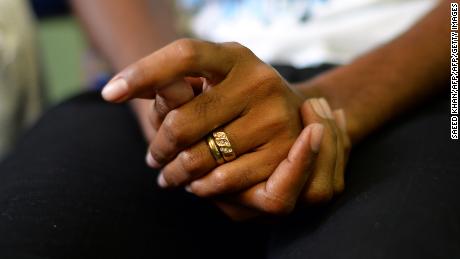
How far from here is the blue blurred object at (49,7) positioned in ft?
4.22

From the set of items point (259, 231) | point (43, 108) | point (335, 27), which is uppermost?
point (43, 108)

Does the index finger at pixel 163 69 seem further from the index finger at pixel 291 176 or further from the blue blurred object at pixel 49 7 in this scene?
the blue blurred object at pixel 49 7

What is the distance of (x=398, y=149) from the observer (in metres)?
0.55

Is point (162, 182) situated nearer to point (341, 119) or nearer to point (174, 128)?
point (174, 128)

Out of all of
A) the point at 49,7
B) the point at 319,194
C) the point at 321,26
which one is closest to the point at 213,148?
the point at 319,194

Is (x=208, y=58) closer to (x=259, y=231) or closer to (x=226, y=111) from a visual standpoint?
(x=226, y=111)

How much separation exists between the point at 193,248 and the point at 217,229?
0.16 ft

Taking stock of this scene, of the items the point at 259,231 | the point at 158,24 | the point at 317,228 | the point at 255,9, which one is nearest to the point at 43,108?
the point at 158,24

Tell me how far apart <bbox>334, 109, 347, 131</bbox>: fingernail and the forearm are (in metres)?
0.02

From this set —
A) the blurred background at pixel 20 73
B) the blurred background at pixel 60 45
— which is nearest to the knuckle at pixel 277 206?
the blurred background at pixel 20 73

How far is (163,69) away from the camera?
0.43 m

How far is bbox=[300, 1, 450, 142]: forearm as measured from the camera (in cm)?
60

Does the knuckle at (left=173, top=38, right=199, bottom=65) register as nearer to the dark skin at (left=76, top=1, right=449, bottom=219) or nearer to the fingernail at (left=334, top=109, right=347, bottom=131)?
the dark skin at (left=76, top=1, right=449, bottom=219)

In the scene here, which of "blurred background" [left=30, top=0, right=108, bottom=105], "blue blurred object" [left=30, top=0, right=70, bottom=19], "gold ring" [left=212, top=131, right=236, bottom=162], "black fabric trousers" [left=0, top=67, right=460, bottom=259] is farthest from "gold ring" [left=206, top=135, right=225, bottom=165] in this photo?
"blue blurred object" [left=30, top=0, right=70, bottom=19]
